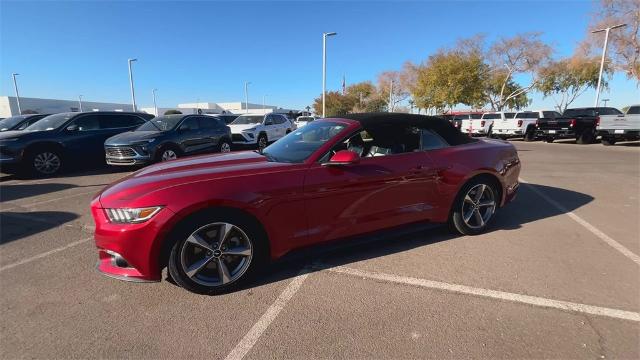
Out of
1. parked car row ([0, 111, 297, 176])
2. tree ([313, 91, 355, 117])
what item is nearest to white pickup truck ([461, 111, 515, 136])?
parked car row ([0, 111, 297, 176])

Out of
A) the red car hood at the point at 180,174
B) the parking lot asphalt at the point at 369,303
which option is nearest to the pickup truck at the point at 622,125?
the parking lot asphalt at the point at 369,303

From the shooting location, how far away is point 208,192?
2729 mm

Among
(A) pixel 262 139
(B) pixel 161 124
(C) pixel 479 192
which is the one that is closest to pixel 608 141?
(A) pixel 262 139

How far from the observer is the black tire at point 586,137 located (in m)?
17.5

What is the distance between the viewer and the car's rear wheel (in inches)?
328

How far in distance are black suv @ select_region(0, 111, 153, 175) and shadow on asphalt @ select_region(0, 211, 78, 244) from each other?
146 inches

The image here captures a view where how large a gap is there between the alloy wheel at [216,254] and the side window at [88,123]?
Result: 8661 mm

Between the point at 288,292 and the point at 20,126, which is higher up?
the point at 20,126

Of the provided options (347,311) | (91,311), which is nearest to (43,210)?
(91,311)

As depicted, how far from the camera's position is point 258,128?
Answer: 14.8 m

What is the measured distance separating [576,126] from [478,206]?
60.3 ft

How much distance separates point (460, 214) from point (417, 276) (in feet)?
4.16

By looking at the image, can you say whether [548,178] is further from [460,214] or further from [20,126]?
[20,126]

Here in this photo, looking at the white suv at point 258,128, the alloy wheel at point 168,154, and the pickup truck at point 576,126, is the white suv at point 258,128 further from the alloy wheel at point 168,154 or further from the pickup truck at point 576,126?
the pickup truck at point 576,126
